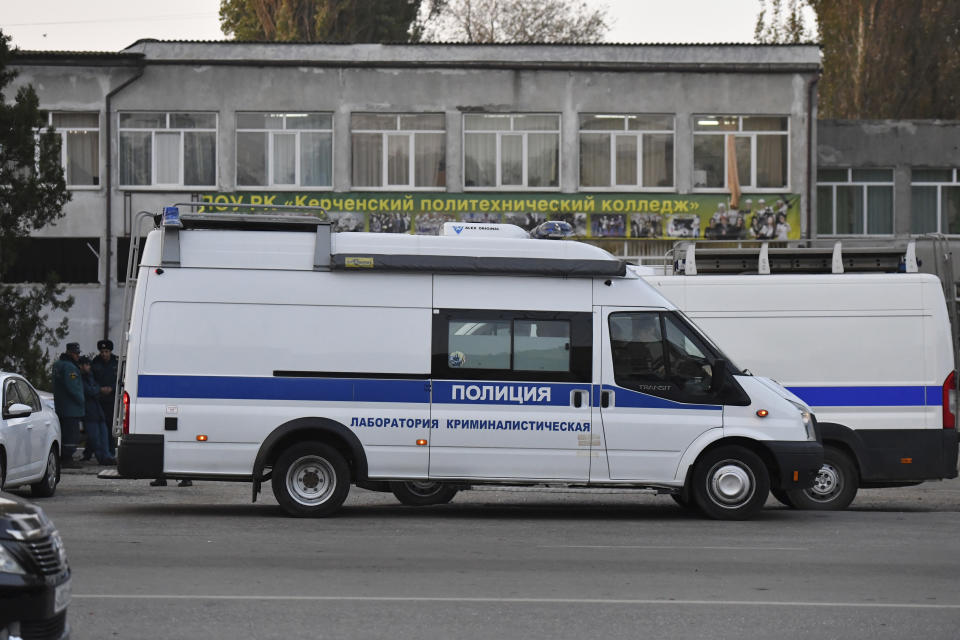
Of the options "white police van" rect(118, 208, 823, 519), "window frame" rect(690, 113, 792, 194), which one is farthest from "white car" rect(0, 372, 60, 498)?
"window frame" rect(690, 113, 792, 194)

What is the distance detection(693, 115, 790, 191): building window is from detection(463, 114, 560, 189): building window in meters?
3.35

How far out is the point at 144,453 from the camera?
1265 cm

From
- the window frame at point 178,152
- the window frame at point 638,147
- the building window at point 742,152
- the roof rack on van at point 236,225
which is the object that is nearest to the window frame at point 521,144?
the window frame at point 638,147

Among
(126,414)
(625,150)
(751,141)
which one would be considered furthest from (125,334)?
(751,141)

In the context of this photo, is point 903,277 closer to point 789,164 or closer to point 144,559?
point 144,559

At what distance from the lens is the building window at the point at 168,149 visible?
32.0 metres

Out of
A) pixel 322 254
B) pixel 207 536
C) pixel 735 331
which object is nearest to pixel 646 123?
pixel 735 331

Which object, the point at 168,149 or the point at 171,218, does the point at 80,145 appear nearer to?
the point at 168,149

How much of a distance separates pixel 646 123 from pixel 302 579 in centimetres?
2454

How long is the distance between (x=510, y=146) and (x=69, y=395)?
50.2 feet

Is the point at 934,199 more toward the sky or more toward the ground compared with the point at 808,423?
more toward the sky

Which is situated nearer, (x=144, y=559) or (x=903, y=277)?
(x=144, y=559)

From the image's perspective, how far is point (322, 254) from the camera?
1292cm

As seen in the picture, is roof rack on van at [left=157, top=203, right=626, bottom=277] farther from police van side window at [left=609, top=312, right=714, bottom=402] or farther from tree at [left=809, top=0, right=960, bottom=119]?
tree at [left=809, top=0, right=960, bottom=119]
